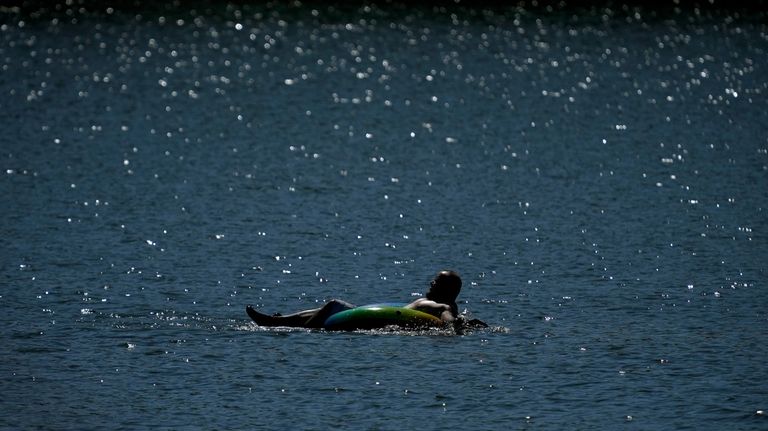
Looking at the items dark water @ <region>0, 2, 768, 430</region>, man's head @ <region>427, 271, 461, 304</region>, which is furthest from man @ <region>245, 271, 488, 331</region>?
dark water @ <region>0, 2, 768, 430</region>

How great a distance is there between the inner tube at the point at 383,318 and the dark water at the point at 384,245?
0.79 feet

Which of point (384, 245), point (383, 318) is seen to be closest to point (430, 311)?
point (383, 318)

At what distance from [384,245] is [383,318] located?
390 inches

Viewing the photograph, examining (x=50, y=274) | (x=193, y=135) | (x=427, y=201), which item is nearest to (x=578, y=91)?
(x=193, y=135)

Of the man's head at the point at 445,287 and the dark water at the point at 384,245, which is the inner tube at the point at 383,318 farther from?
the man's head at the point at 445,287

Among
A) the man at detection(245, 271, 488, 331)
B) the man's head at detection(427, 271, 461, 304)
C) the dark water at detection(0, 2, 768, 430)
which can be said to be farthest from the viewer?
the man's head at detection(427, 271, 461, 304)

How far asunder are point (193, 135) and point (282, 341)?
115 ft

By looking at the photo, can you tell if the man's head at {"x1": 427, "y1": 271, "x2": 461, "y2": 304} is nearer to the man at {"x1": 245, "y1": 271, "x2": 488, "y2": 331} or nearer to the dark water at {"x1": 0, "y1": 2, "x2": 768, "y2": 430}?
the man at {"x1": 245, "y1": 271, "x2": 488, "y2": 331}

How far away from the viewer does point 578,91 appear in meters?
78.9

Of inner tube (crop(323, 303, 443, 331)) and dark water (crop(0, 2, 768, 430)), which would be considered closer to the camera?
dark water (crop(0, 2, 768, 430))

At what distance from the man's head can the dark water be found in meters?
0.69

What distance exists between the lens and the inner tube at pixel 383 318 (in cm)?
2706

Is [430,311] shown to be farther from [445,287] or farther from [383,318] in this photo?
[383,318]

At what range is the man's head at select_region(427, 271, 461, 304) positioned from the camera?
2742 cm
